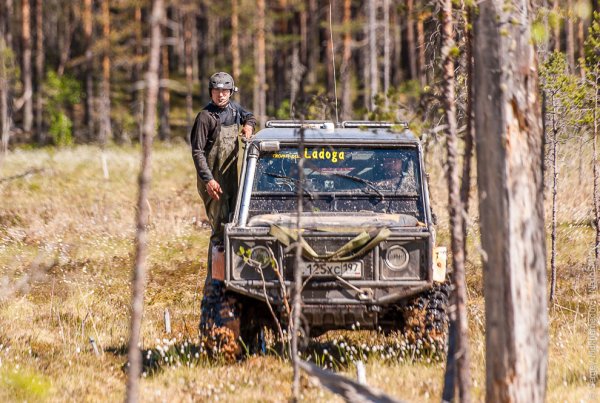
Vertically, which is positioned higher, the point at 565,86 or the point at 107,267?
the point at 565,86

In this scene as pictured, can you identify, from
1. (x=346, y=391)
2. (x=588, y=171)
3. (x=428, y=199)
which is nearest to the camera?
(x=346, y=391)

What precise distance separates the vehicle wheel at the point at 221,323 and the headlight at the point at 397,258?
1394 millimetres

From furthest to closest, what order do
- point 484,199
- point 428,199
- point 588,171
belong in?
point 588,171
point 428,199
point 484,199

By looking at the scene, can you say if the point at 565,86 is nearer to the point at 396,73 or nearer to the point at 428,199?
the point at 428,199

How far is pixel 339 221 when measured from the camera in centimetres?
665

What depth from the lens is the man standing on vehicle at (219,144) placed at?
770cm

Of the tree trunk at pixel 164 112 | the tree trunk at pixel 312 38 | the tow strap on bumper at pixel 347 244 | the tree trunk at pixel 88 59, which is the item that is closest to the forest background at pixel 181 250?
the tow strap on bumper at pixel 347 244

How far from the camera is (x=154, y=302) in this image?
33.3 ft

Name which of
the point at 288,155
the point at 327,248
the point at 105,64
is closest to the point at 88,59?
the point at 105,64

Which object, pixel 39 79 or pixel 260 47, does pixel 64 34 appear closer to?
pixel 39 79

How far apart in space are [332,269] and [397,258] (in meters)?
0.54

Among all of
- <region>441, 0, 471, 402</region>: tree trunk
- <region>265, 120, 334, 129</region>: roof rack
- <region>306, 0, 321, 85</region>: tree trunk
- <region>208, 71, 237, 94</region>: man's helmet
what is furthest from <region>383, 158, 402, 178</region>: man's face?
<region>306, 0, 321, 85</region>: tree trunk

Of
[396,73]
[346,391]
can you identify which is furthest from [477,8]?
[396,73]

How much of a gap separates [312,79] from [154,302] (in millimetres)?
38107
